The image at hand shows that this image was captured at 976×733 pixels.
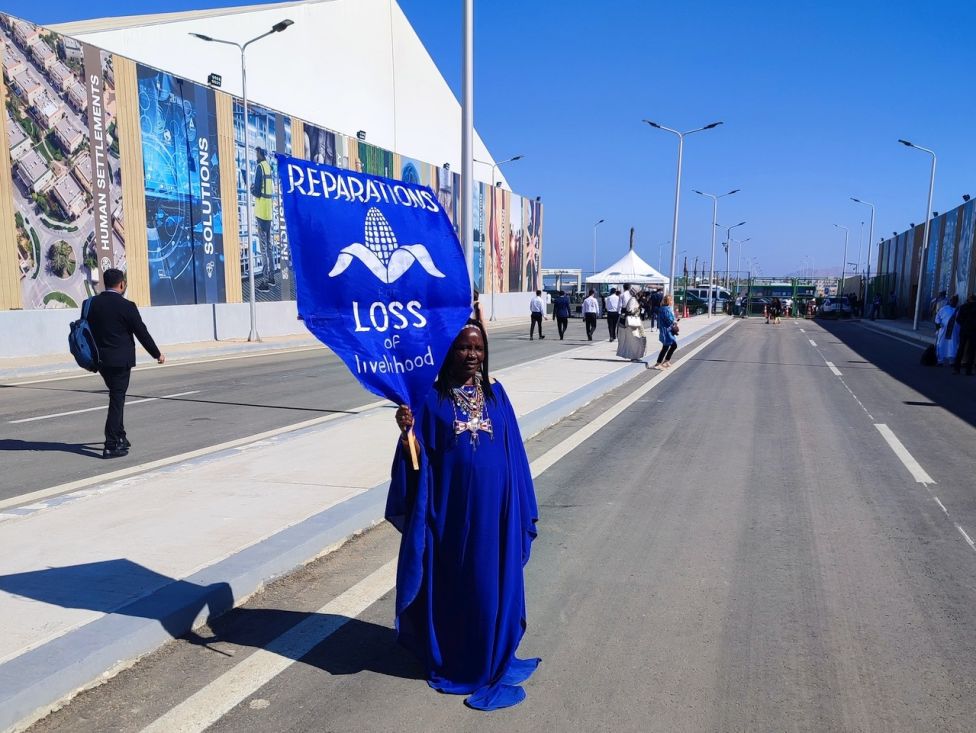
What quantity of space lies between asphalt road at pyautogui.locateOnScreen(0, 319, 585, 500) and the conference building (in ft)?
8.51

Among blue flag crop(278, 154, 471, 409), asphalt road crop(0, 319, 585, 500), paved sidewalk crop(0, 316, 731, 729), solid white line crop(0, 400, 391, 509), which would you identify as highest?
blue flag crop(278, 154, 471, 409)

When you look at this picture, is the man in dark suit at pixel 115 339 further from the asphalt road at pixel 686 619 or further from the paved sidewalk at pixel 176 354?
the paved sidewalk at pixel 176 354

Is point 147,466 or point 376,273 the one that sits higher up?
point 376,273

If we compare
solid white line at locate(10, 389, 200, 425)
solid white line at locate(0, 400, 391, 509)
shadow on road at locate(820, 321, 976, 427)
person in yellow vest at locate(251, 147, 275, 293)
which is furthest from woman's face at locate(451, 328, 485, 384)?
person in yellow vest at locate(251, 147, 275, 293)

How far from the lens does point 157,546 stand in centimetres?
476

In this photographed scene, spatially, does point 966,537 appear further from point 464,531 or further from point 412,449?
point 412,449

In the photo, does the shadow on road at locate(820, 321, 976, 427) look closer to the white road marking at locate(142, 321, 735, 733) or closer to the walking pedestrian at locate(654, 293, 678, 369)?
the walking pedestrian at locate(654, 293, 678, 369)

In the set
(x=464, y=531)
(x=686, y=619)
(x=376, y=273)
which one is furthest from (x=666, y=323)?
(x=376, y=273)

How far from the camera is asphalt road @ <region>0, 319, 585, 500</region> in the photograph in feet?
25.3

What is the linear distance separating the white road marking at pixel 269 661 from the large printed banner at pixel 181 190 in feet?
67.2

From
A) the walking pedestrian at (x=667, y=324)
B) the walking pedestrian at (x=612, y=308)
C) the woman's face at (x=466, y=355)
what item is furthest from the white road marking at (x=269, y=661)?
the walking pedestrian at (x=612, y=308)

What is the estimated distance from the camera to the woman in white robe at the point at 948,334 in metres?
18.6

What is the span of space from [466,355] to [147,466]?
5.30 meters

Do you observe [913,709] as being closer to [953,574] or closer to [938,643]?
[938,643]
